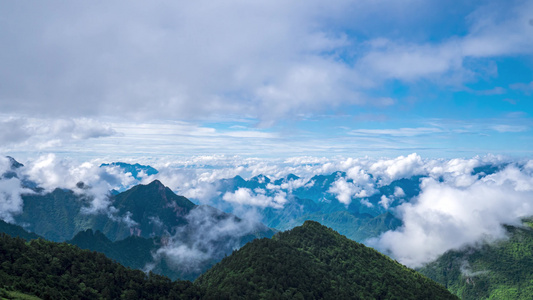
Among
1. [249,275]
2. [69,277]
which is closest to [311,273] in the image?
[249,275]

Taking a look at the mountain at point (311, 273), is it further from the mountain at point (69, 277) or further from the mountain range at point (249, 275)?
the mountain at point (69, 277)

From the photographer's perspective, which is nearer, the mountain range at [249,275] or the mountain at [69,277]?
the mountain at [69,277]

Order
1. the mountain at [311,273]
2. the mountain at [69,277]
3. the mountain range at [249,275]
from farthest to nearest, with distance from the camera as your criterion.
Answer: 1. the mountain at [311,273]
2. the mountain range at [249,275]
3. the mountain at [69,277]

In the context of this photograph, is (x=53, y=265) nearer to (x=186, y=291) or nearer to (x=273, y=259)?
(x=186, y=291)

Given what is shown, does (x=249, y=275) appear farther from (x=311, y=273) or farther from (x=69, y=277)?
(x=69, y=277)

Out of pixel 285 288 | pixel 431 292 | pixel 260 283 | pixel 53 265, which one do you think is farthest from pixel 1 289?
pixel 431 292

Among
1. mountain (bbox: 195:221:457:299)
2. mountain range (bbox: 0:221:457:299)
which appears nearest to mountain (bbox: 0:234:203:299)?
mountain range (bbox: 0:221:457:299)

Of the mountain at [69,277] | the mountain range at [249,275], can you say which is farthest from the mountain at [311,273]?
the mountain at [69,277]
